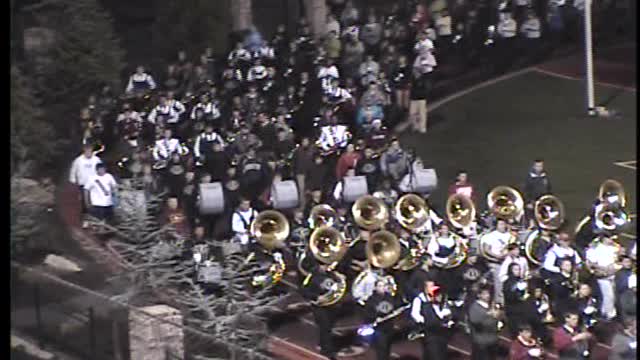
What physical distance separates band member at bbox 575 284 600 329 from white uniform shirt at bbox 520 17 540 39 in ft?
57.3

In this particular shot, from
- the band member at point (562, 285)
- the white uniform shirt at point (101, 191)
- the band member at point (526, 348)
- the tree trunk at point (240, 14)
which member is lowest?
the band member at point (526, 348)

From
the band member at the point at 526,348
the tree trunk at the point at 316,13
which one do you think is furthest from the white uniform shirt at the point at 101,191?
the tree trunk at the point at 316,13

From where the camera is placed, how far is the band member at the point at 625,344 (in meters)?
18.2

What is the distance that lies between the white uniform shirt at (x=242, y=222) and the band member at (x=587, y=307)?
4.53 metres

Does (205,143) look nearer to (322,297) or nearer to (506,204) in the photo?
(506,204)

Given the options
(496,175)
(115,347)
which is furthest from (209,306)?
(496,175)

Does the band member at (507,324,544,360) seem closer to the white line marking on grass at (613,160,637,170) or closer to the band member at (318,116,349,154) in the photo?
the band member at (318,116,349,154)

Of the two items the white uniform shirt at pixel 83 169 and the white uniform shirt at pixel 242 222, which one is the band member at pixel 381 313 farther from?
the white uniform shirt at pixel 83 169

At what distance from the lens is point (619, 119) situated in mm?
34875

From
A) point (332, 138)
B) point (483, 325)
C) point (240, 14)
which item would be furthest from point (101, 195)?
point (240, 14)

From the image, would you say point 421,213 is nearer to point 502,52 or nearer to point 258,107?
point 258,107

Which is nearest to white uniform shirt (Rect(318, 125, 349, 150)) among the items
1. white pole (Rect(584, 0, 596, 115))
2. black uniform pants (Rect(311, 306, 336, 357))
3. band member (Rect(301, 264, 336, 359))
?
band member (Rect(301, 264, 336, 359))

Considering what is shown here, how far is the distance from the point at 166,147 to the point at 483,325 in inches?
319

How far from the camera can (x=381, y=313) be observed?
64.6 feet
